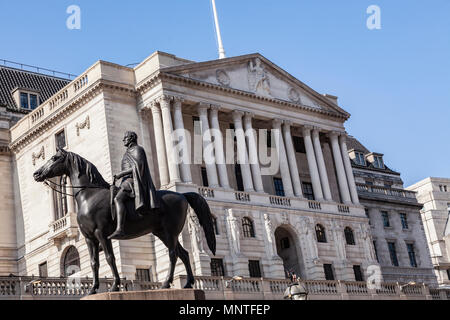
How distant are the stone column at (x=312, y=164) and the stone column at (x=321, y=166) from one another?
0.45 metres

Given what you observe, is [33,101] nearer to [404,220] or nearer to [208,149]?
[208,149]

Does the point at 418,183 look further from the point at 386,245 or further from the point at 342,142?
the point at 342,142

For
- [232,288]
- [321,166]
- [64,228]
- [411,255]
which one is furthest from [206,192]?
[411,255]

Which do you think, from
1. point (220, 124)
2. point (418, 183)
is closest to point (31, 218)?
point (220, 124)

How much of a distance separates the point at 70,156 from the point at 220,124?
125 feet

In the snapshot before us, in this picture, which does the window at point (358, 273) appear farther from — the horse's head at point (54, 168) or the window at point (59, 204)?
the horse's head at point (54, 168)

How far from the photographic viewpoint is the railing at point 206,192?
5050 cm

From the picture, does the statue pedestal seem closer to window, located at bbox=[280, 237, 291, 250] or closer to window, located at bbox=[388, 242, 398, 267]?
window, located at bbox=[280, 237, 291, 250]

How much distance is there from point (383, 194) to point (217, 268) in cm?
3083

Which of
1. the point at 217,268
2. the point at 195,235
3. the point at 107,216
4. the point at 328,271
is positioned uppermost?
the point at 195,235

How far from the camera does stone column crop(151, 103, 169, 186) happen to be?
5056cm

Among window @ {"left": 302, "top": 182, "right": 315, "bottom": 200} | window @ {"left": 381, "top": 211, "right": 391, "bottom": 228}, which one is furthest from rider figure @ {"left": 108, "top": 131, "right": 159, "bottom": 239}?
window @ {"left": 381, "top": 211, "right": 391, "bottom": 228}

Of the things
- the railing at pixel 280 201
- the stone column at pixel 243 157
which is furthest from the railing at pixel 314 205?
the stone column at pixel 243 157

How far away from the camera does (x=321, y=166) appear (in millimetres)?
60406
